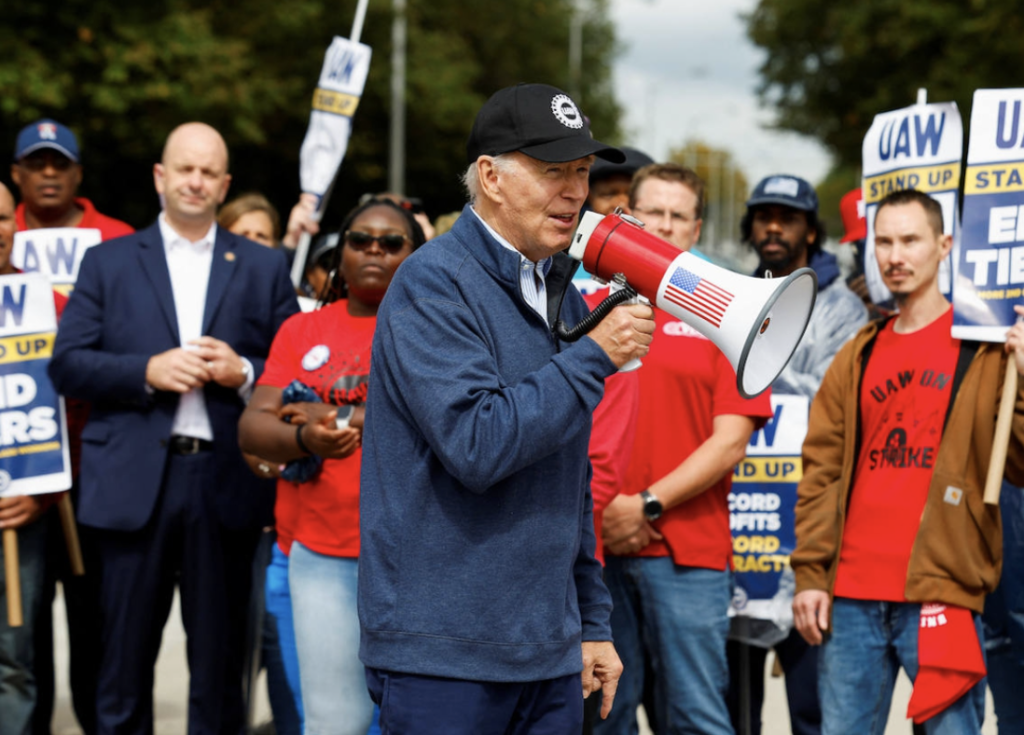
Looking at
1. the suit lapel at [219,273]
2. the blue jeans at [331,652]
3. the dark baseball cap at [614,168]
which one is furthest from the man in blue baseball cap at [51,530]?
the dark baseball cap at [614,168]

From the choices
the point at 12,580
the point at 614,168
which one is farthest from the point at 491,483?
the point at 614,168

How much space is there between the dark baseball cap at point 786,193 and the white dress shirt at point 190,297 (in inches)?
95.6

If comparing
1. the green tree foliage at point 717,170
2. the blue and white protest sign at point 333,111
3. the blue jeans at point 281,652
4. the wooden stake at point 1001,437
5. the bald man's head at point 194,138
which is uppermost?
the green tree foliage at point 717,170

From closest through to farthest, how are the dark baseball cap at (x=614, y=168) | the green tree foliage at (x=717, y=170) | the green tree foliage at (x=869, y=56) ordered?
the dark baseball cap at (x=614, y=168) < the green tree foliage at (x=869, y=56) < the green tree foliage at (x=717, y=170)

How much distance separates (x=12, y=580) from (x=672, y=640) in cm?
239

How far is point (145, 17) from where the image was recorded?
61.2ft

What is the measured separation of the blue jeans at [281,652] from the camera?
14.8 ft

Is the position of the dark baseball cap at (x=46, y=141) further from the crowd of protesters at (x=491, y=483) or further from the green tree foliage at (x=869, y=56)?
the green tree foliage at (x=869, y=56)

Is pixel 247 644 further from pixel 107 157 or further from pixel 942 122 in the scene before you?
pixel 107 157

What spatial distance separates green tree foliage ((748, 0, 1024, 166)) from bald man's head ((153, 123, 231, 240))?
51.0ft

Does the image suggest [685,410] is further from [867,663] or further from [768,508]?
[867,663]

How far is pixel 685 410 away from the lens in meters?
4.62

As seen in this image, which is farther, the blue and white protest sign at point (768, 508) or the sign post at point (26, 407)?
the blue and white protest sign at point (768, 508)

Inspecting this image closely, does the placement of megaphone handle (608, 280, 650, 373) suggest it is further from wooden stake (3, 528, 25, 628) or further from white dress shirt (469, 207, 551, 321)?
wooden stake (3, 528, 25, 628)
